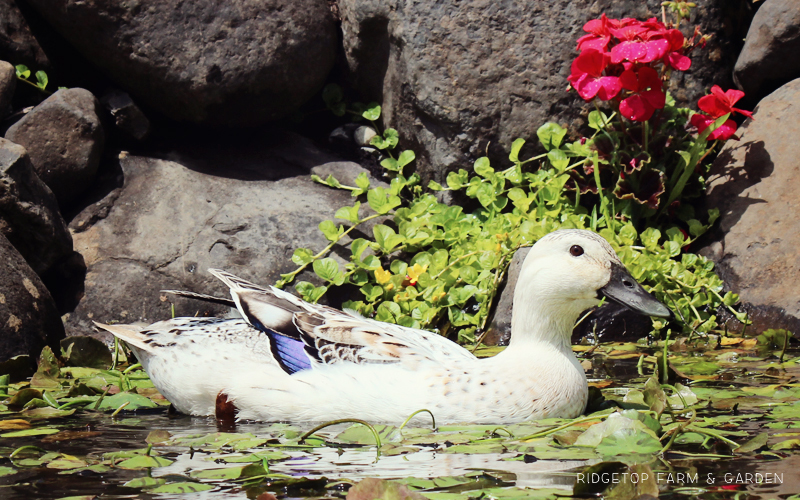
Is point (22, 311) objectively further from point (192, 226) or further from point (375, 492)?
point (375, 492)

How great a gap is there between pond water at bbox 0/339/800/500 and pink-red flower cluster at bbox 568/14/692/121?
2.18 metres

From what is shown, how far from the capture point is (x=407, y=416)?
9.05 feet

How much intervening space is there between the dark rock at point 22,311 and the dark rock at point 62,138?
1.03 metres

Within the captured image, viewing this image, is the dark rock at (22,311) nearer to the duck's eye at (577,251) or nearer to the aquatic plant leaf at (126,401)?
the aquatic plant leaf at (126,401)

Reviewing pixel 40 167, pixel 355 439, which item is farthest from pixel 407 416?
pixel 40 167

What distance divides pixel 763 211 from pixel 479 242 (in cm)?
180

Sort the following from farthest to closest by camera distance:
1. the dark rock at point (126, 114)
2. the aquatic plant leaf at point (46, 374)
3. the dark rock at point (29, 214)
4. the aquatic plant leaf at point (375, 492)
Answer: the dark rock at point (126, 114) → the dark rock at point (29, 214) → the aquatic plant leaf at point (46, 374) → the aquatic plant leaf at point (375, 492)

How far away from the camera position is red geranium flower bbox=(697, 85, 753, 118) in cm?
481

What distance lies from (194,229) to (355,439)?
3185 millimetres

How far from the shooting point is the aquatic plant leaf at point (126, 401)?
3.14 meters

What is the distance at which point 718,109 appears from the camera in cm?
486

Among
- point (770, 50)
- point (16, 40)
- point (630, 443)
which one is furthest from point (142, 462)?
point (770, 50)

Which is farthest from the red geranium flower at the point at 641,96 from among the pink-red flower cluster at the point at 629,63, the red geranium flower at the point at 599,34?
the red geranium flower at the point at 599,34

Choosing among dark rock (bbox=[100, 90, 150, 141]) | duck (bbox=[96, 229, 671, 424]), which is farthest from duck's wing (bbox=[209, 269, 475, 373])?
dark rock (bbox=[100, 90, 150, 141])
